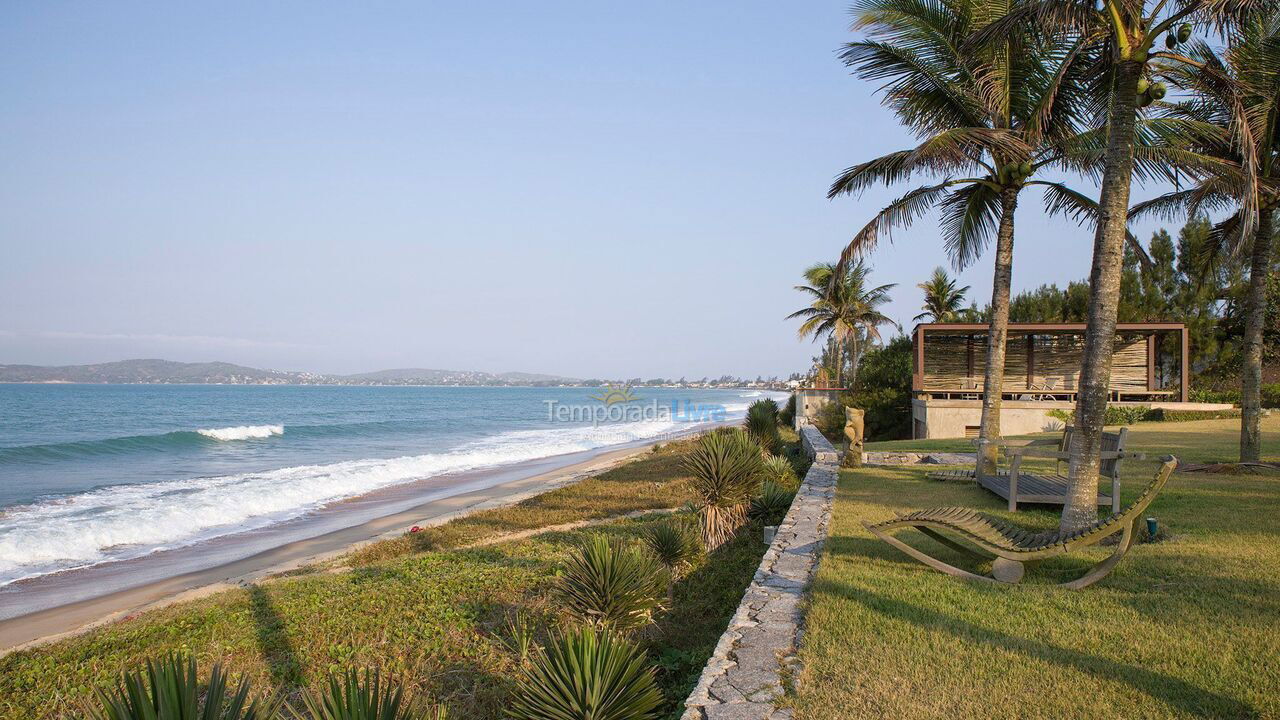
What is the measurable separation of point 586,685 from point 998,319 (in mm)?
8306

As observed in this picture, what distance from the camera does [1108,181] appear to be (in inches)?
242

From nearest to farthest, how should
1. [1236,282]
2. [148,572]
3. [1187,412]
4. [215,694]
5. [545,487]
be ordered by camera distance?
[215,694] → [148,572] → [545,487] → [1187,412] → [1236,282]

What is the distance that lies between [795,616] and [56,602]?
30.3 ft

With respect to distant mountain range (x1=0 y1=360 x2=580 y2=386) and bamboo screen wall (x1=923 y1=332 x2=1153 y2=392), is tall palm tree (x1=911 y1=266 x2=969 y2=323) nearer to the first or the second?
bamboo screen wall (x1=923 y1=332 x2=1153 y2=392)

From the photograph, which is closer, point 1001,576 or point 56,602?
point 1001,576

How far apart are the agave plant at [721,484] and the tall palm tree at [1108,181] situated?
3.89 metres

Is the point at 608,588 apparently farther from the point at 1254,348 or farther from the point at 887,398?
the point at 887,398

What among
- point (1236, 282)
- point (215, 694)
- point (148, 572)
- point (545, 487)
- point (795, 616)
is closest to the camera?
point (215, 694)

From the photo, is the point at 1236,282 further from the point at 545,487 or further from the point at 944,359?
the point at 545,487

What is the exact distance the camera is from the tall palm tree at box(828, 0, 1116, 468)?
30.6 ft

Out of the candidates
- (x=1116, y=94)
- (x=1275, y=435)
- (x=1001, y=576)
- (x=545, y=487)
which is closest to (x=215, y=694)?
(x=1001, y=576)

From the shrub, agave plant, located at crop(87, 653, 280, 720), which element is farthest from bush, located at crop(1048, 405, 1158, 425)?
agave plant, located at crop(87, 653, 280, 720)

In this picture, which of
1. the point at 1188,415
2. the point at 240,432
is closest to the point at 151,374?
the point at 240,432

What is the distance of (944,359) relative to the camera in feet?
74.3
